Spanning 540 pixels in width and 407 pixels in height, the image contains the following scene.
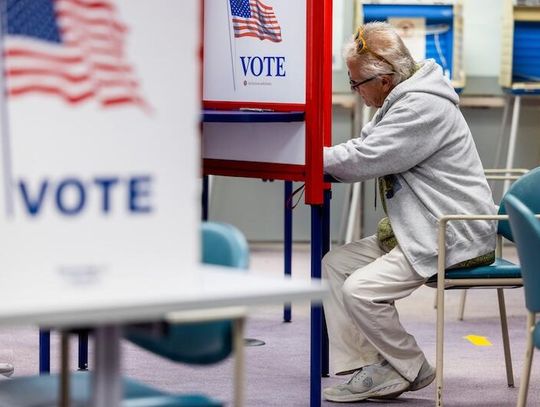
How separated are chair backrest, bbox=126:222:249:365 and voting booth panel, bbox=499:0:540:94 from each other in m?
4.84

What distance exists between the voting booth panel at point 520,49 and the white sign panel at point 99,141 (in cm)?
529

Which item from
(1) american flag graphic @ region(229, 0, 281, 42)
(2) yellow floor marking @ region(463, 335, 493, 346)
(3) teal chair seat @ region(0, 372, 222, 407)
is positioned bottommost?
(2) yellow floor marking @ region(463, 335, 493, 346)

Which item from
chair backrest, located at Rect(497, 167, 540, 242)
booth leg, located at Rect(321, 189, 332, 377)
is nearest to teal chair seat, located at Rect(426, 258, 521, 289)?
chair backrest, located at Rect(497, 167, 540, 242)

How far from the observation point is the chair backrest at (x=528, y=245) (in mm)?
2787

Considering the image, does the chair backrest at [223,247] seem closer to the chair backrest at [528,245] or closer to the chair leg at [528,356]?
the chair backrest at [528,245]

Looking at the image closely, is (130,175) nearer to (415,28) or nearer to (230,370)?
(230,370)

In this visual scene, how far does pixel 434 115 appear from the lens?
3771 millimetres

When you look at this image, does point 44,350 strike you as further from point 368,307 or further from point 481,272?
point 481,272

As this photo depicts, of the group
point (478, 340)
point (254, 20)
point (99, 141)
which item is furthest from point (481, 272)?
point (99, 141)

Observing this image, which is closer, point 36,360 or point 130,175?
point 130,175

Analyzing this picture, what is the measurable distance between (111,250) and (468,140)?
2253 millimetres

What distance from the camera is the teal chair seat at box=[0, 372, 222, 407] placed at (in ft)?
6.79

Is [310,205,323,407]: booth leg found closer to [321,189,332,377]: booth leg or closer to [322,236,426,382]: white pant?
[322,236,426,382]: white pant

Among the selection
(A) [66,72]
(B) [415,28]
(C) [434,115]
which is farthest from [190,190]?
(B) [415,28]
